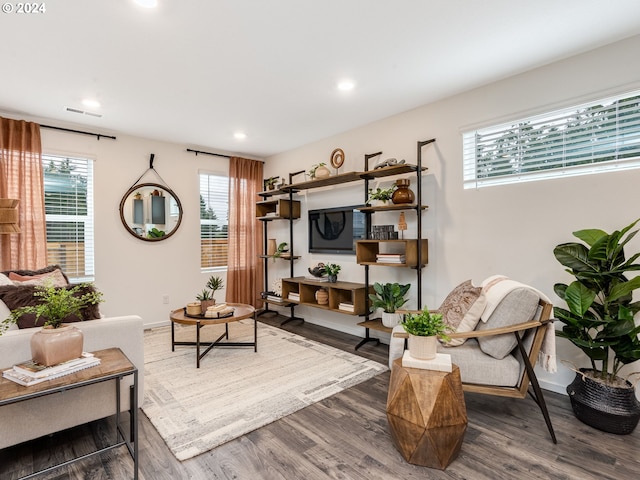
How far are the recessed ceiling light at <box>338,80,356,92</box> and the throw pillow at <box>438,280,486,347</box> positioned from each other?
1.98m

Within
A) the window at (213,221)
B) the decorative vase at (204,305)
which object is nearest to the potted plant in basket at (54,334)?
the decorative vase at (204,305)

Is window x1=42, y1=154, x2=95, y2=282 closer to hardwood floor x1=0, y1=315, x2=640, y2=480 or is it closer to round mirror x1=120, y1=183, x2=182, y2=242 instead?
round mirror x1=120, y1=183, x2=182, y2=242

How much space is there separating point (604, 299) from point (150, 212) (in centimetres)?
489

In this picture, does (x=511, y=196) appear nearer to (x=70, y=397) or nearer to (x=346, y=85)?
(x=346, y=85)

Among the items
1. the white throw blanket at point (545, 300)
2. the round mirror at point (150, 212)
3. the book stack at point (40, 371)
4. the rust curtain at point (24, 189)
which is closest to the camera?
the book stack at point (40, 371)

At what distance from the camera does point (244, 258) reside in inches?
212

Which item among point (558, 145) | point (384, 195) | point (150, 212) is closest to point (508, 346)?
point (558, 145)

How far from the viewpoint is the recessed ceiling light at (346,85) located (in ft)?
9.68

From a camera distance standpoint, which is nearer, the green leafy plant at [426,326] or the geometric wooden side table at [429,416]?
the geometric wooden side table at [429,416]

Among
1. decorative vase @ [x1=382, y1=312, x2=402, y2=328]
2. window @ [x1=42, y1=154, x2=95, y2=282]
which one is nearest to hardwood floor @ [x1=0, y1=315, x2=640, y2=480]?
decorative vase @ [x1=382, y1=312, x2=402, y2=328]

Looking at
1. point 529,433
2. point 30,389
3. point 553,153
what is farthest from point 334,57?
point 529,433

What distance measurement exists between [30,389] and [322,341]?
9.44 ft

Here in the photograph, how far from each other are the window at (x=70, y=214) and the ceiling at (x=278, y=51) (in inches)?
25.5

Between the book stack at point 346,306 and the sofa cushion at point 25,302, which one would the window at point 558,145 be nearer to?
the book stack at point 346,306
